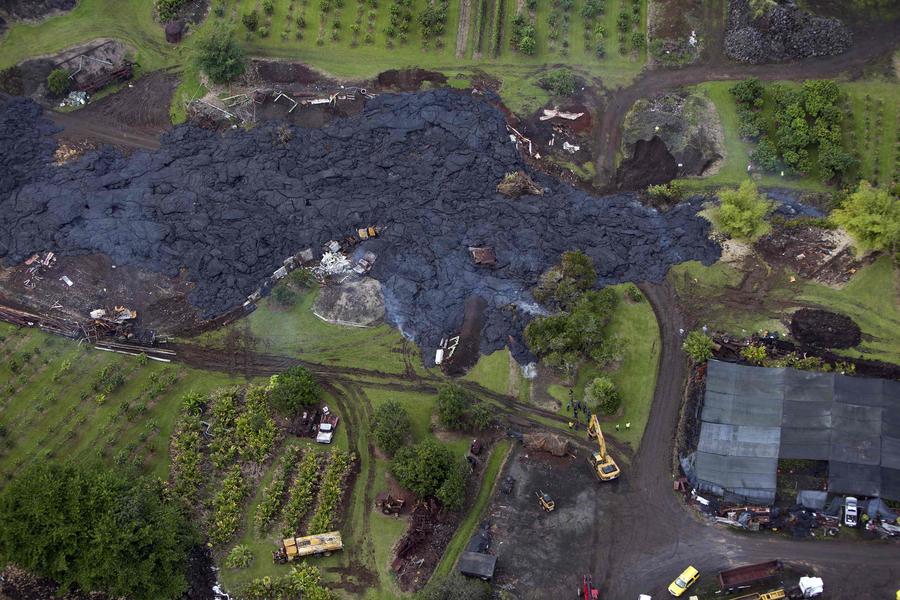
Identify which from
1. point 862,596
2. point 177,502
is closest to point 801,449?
point 862,596

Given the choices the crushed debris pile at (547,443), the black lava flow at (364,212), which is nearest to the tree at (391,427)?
the black lava flow at (364,212)

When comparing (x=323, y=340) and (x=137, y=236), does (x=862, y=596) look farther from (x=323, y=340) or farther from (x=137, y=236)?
(x=137, y=236)

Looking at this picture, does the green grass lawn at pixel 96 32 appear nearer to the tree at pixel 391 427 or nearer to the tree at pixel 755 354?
the tree at pixel 391 427

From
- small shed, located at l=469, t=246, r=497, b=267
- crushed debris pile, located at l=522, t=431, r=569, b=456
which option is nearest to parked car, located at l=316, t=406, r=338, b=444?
crushed debris pile, located at l=522, t=431, r=569, b=456

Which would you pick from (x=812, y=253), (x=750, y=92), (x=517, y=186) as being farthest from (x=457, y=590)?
(x=750, y=92)

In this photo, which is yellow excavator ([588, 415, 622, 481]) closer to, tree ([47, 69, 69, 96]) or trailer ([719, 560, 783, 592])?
trailer ([719, 560, 783, 592])

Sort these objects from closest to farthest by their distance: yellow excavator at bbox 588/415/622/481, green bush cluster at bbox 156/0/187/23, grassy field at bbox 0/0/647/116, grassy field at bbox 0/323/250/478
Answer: yellow excavator at bbox 588/415/622/481, grassy field at bbox 0/323/250/478, grassy field at bbox 0/0/647/116, green bush cluster at bbox 156/0/187/23
